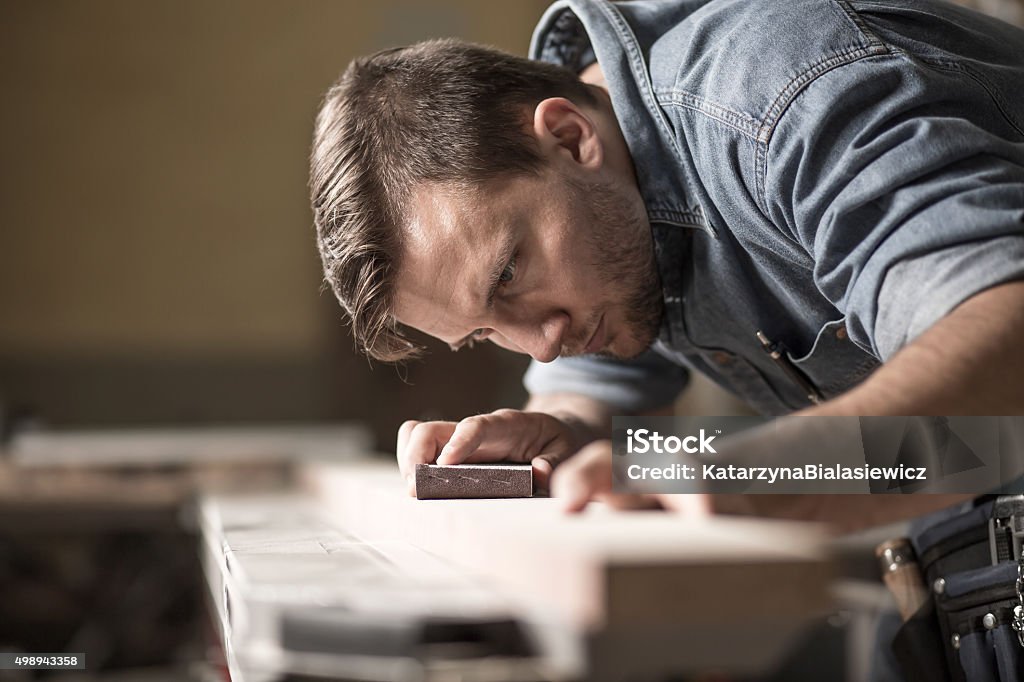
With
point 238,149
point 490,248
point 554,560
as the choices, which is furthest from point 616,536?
point 238,149

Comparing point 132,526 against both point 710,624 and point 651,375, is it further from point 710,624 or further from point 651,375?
point 710,624

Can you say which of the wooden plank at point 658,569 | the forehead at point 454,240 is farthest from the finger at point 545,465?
the wooden plank at point 658,569

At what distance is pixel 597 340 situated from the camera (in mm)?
819

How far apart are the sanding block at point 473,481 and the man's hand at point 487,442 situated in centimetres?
2

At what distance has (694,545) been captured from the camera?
1.15 feet

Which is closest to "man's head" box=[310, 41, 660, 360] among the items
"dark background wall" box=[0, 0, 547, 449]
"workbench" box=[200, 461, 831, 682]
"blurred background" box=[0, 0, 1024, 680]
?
"workbench" box=[200, 461, 831, 682]

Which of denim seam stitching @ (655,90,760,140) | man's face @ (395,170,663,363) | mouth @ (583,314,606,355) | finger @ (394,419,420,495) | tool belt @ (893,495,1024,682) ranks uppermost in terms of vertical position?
denim seam stitching @ (655,90,760,140)

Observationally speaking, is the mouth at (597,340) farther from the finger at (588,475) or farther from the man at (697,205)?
the finger at (588,475)

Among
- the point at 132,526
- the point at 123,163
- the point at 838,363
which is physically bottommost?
the point at 132,526

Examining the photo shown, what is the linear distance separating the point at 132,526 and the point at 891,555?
168cm

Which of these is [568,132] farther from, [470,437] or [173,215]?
[173,215]

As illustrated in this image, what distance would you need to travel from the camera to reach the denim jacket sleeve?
1.67ft

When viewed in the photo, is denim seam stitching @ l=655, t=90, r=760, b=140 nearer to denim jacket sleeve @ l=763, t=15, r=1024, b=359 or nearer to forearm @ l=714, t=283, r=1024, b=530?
denim jacket sleeve @ l=763, t=15, r=1024, b=359

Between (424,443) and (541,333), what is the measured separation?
122mm
